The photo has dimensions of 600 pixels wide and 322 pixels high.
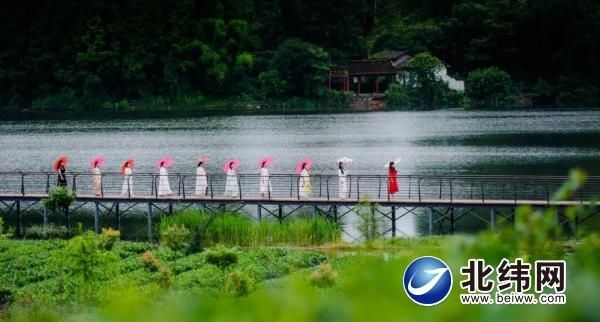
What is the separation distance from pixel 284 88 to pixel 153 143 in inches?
889

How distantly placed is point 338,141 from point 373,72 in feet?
73.7

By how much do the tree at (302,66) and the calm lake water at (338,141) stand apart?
5.14 m

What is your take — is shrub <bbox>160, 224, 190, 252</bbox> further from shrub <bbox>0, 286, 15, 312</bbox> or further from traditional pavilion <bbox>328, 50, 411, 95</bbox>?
traditional pavilion <bbox>328, 50, 411, 95</bbox>

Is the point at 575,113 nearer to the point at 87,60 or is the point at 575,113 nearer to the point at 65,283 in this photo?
the point at 87,60

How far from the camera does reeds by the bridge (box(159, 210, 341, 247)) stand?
2205 cm

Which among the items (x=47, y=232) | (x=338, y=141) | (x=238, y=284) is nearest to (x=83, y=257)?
(x=238, y=284)

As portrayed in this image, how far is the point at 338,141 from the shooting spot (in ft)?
172

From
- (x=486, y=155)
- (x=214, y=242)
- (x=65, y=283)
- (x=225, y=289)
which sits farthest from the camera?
(x=486, y=155)

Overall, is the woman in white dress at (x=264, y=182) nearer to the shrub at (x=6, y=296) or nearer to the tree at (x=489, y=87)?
the shrub at (x=6, y=296)

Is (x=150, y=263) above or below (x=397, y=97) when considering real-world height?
below

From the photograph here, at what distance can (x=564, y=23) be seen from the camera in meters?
72.0

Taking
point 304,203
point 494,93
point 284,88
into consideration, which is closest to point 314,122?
point 284,88

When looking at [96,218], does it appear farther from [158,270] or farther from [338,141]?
[338,141]

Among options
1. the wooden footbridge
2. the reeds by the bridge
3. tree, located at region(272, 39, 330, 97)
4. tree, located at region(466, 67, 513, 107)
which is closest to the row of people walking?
the wooden footbridge
